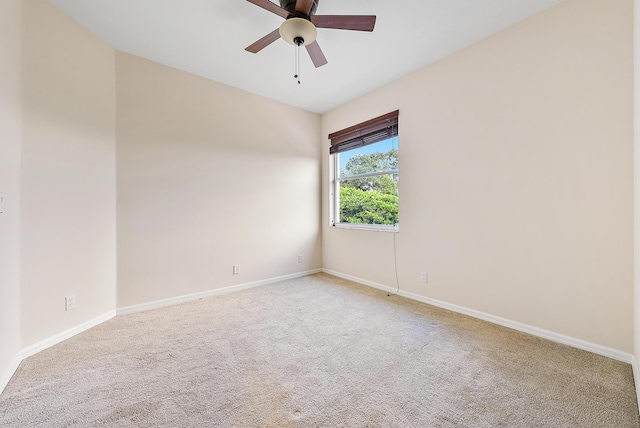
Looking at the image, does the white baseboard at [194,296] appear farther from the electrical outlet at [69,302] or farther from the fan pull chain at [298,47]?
the fan pull chain at [298,47]

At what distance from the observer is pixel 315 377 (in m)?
1.67

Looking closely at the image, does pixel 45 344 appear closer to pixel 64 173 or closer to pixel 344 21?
pixel 64 173

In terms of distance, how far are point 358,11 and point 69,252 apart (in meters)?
3.14

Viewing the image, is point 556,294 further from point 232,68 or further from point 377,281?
point 232,68

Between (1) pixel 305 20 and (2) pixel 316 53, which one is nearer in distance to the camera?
(1) pixel 305 20

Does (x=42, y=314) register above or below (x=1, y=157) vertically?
below

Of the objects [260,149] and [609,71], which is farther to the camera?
[260,149]

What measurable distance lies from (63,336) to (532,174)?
13.5ft

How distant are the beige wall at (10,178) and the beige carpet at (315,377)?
0.25m

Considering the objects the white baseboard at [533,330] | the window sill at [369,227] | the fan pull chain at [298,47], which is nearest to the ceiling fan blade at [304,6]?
the fan pull chain at [298,47]

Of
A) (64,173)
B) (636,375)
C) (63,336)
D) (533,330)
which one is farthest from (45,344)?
(636,375)

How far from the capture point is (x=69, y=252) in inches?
87.4

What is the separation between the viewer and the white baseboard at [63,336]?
1927 mm

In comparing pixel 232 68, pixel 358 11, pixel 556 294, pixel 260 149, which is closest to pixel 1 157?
pixel 232 68
